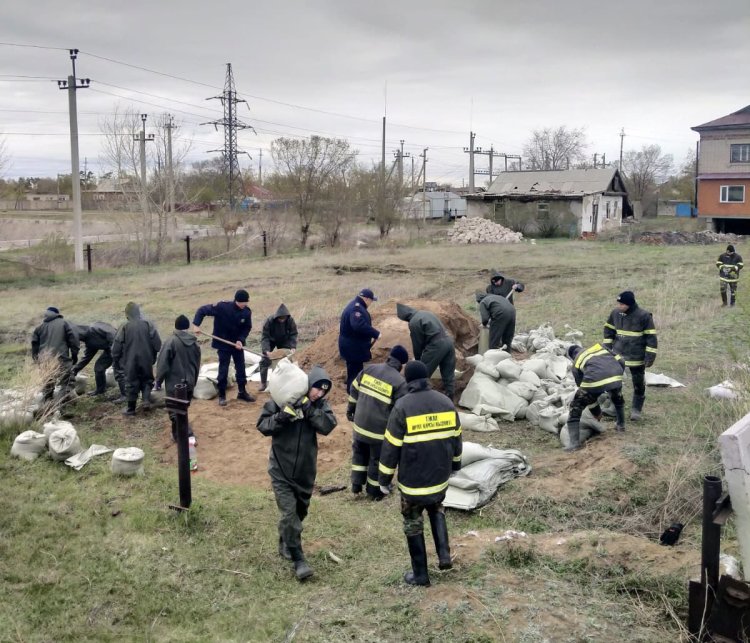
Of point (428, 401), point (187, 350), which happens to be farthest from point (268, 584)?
point (187, 350)

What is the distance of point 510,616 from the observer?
14.2 feet

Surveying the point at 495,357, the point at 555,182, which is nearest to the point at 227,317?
the point at 495,357

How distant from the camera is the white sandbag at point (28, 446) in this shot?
7215 mm

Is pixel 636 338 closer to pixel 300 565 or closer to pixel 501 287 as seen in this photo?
pixel 501 287

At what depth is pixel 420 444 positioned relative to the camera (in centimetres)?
502

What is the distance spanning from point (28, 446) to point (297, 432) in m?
3.42

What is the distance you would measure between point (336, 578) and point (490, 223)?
36.6 metres

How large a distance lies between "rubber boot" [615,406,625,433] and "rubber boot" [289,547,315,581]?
429 cm

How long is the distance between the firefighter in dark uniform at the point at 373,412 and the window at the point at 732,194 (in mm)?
39651

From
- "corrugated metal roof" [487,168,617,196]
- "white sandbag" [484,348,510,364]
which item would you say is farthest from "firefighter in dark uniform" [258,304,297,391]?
"corrugated metal roof" [487,168,617,196]

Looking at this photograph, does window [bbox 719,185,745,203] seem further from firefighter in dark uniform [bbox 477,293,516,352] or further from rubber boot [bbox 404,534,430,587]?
rubber boot [bbox 404,534,430,587]

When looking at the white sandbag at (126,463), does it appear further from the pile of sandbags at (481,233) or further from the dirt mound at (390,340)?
the pile of sandbags at (481,233)

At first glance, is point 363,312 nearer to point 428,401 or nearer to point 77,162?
point 428,401

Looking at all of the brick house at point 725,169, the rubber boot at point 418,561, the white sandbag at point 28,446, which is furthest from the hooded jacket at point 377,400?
the brick house at point 725,169
